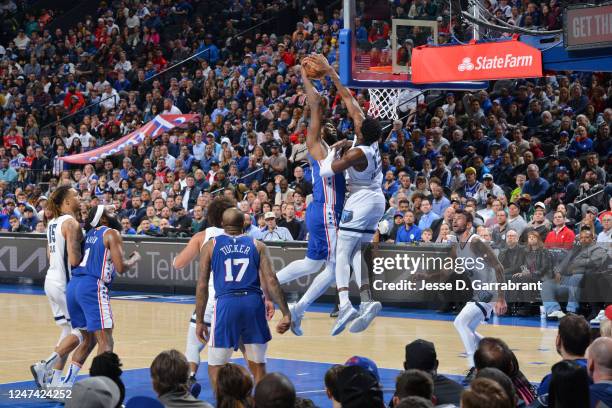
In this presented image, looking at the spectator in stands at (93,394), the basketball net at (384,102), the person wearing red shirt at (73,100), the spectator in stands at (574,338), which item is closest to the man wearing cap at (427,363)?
the spectator in stands at (574,338)

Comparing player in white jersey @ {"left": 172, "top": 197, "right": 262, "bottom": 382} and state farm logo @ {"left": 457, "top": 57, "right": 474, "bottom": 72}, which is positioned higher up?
state farm logo @ {"left": 457, "top": 57, "right": 474, "bottom": 72}

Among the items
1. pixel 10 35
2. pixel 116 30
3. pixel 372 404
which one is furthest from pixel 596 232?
pixel 10 35

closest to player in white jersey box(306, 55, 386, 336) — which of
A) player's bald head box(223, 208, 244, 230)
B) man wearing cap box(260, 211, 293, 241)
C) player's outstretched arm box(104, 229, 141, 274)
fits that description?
player's bald head box(223, 208, 244, 230)

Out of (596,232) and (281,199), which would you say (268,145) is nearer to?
(281,199)

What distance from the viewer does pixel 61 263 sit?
10805 mm

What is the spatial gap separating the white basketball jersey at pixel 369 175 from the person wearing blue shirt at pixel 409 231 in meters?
7.40

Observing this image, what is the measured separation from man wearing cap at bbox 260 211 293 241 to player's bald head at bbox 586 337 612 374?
41.7ft

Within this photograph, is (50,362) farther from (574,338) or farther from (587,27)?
(587,27)

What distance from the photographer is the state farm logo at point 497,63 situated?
11.8 meters

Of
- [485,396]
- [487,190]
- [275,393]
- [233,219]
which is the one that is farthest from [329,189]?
[487,190]

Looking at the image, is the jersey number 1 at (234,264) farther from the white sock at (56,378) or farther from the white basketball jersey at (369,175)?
the white sock at (56,378)

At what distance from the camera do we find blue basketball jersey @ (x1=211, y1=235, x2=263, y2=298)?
880 centimetres

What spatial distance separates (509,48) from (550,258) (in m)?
4.84

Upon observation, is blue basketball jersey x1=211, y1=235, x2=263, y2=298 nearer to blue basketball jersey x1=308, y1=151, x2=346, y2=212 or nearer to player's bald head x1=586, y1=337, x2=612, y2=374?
blue basketball jersey x1=308, y1=151, x2=346, y2=212
